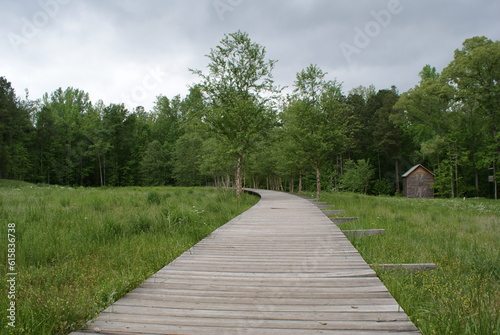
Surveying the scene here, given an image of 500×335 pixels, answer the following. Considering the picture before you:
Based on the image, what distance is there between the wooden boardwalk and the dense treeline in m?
12.6

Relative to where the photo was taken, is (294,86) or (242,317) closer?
(242,317)

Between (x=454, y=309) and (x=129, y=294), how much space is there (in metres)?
3.28

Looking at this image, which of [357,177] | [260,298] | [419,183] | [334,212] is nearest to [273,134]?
[334,212]

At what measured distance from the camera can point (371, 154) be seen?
50.1 m

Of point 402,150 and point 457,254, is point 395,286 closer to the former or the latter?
point 457,254

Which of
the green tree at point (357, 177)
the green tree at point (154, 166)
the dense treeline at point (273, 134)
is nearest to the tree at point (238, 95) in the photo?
the dense treeline at point (273, 134)

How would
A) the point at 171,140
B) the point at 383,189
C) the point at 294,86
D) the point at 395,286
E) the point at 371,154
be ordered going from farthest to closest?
the point at 171,140 < the point at 371,154 < the point at 383,189 < the point at 294,86 < the point at 395,286

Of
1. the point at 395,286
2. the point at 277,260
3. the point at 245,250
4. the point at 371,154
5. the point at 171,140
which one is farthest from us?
the point at 171,140

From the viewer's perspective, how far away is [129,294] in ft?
9.56

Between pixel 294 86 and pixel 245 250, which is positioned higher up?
pixel 294 86

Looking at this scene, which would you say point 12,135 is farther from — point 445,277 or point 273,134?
point 445,277

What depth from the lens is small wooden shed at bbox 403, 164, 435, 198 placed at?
1545 inches

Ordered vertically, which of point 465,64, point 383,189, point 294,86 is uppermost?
point 465,64

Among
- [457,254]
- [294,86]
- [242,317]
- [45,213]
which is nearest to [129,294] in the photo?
[242,317]
